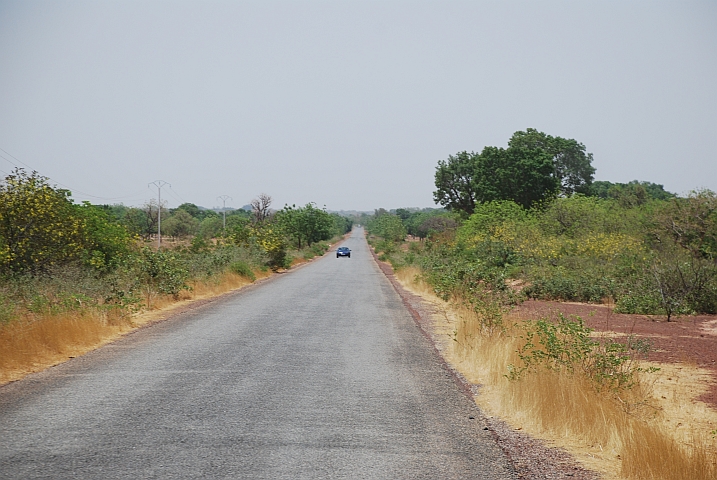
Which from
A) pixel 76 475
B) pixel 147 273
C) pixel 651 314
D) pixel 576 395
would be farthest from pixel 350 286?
pixel 76 475

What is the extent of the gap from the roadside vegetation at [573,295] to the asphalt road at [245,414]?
99 cm

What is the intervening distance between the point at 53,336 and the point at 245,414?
576 cm

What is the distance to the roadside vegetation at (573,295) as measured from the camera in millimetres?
6984

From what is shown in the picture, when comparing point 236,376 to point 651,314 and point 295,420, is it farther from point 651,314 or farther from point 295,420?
point 651,314

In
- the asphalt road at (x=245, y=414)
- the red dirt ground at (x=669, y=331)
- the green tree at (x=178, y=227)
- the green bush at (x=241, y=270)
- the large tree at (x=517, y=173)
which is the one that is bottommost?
the red dirt ground at (x=669, y=331)

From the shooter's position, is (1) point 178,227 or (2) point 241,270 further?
(1) point 178,227

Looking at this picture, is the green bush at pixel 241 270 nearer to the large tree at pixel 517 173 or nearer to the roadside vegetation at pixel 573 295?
the roadside vegetation at pixel 573 295

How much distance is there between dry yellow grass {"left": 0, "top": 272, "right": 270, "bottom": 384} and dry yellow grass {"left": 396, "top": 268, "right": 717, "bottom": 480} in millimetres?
6892

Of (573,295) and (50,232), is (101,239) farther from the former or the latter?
(573,295)

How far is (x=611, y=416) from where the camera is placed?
7035 mm

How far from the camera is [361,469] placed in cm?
558

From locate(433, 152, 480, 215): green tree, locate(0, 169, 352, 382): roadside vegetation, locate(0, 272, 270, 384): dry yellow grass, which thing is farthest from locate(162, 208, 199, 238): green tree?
locate(0, 272, 270, 384): dry yellow grass

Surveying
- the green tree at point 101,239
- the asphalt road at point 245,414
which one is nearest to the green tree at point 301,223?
the green tree at point 101,239

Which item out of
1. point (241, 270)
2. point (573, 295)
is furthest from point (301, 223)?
point (573, 295)
